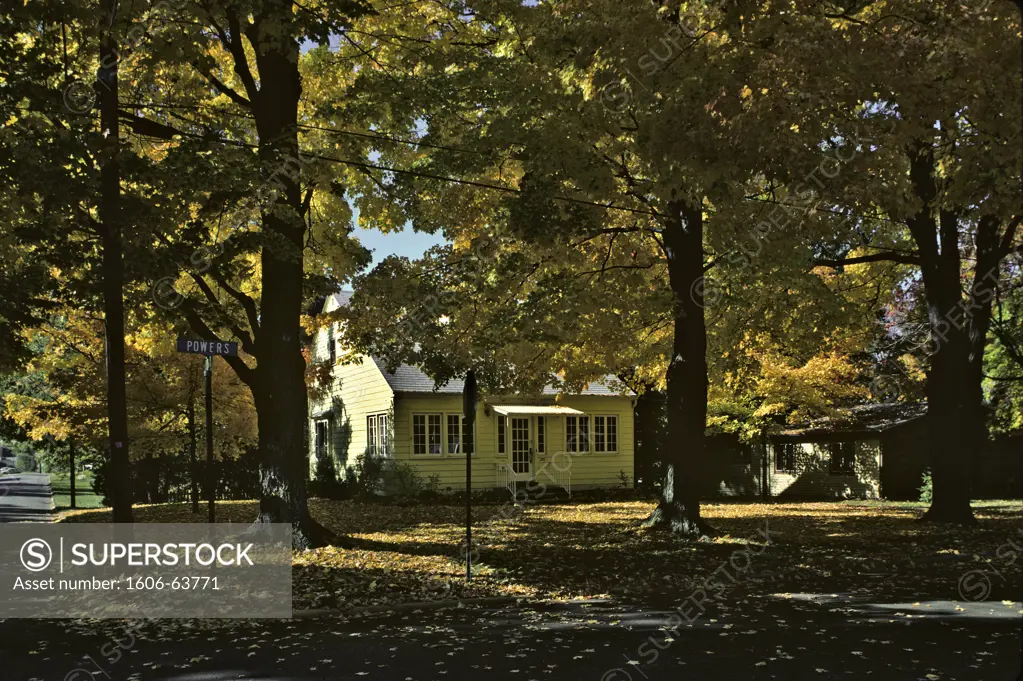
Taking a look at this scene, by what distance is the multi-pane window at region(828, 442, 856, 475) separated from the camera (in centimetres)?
2989

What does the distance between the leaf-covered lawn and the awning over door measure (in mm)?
7229

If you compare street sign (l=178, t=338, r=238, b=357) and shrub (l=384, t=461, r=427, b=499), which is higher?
street sign (l=178, t=338, r=238, b=357)

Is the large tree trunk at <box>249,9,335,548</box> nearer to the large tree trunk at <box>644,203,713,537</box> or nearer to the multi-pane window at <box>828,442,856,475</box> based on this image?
the large tree trunk at <box>644,203,713,537</box>

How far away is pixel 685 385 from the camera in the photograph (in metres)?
15.4

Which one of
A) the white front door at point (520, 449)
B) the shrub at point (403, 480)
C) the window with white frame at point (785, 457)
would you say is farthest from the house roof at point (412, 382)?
the window with white frame at point (785, 457)

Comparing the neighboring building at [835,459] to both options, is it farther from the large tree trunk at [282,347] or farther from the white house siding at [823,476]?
the large tree trunk at [282,347]

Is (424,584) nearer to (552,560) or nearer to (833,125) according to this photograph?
(552,560)

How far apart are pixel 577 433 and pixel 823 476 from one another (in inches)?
371

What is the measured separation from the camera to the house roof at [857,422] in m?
28.4

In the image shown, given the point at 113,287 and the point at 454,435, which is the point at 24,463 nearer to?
the point at 454,435

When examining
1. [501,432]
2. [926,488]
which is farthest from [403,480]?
[926,488]

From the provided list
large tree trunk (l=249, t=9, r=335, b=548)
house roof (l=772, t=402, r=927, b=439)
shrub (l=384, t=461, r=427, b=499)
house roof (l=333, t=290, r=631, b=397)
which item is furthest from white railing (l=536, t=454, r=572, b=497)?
large tree trunk (l=249, t=9, r=335, b=548)

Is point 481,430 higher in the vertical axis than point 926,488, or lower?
higher

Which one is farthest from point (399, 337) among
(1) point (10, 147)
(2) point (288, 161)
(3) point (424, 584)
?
(1) point (10, 147)
